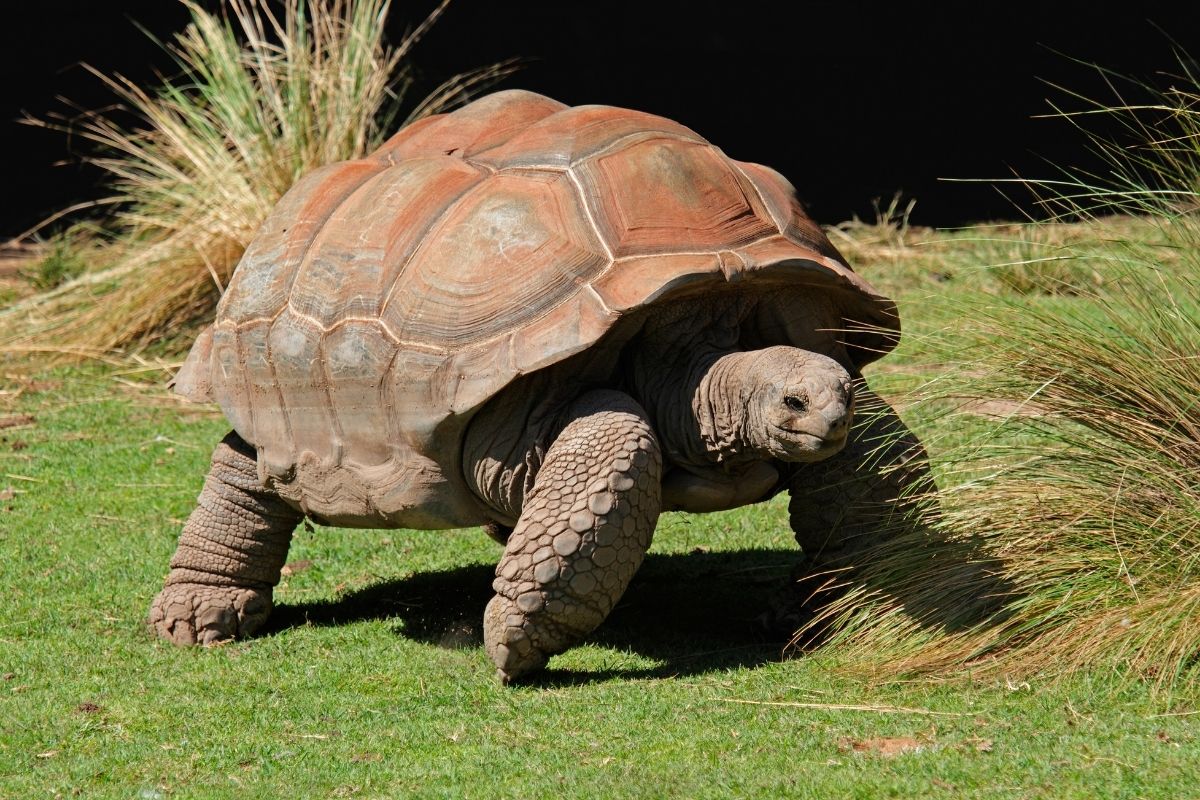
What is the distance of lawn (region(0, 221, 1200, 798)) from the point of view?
3477 mm

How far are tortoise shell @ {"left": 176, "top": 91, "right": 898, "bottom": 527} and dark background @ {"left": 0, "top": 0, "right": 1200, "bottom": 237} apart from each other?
715 centimetres

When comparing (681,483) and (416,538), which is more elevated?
(681,483)

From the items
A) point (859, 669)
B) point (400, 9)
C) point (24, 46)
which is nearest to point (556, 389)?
point (859, 669)

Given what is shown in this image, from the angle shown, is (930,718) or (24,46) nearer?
(930,718)

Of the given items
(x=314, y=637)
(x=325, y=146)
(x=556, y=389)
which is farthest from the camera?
(x=325, y=146)

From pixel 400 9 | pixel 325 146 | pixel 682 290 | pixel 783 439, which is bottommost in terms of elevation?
pixel 400 9

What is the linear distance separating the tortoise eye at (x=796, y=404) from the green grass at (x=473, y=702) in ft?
2.45

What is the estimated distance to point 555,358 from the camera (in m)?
4.22

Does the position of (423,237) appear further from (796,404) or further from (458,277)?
(796,404)

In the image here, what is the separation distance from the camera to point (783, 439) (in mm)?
4195

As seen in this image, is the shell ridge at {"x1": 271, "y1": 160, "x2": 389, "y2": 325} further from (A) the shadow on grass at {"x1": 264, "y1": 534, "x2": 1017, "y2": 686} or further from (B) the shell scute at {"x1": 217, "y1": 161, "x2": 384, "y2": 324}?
(A) the shadow on grass at {"x1": 264, "y1": 534, "x2": 1017, "y2": 686}

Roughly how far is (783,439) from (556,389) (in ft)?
2.37

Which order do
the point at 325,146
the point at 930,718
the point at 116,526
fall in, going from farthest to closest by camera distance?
the point at 325,146
the point at 116,526
the point at 930,718

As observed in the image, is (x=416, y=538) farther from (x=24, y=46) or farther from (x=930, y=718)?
(x=24, y=46)
